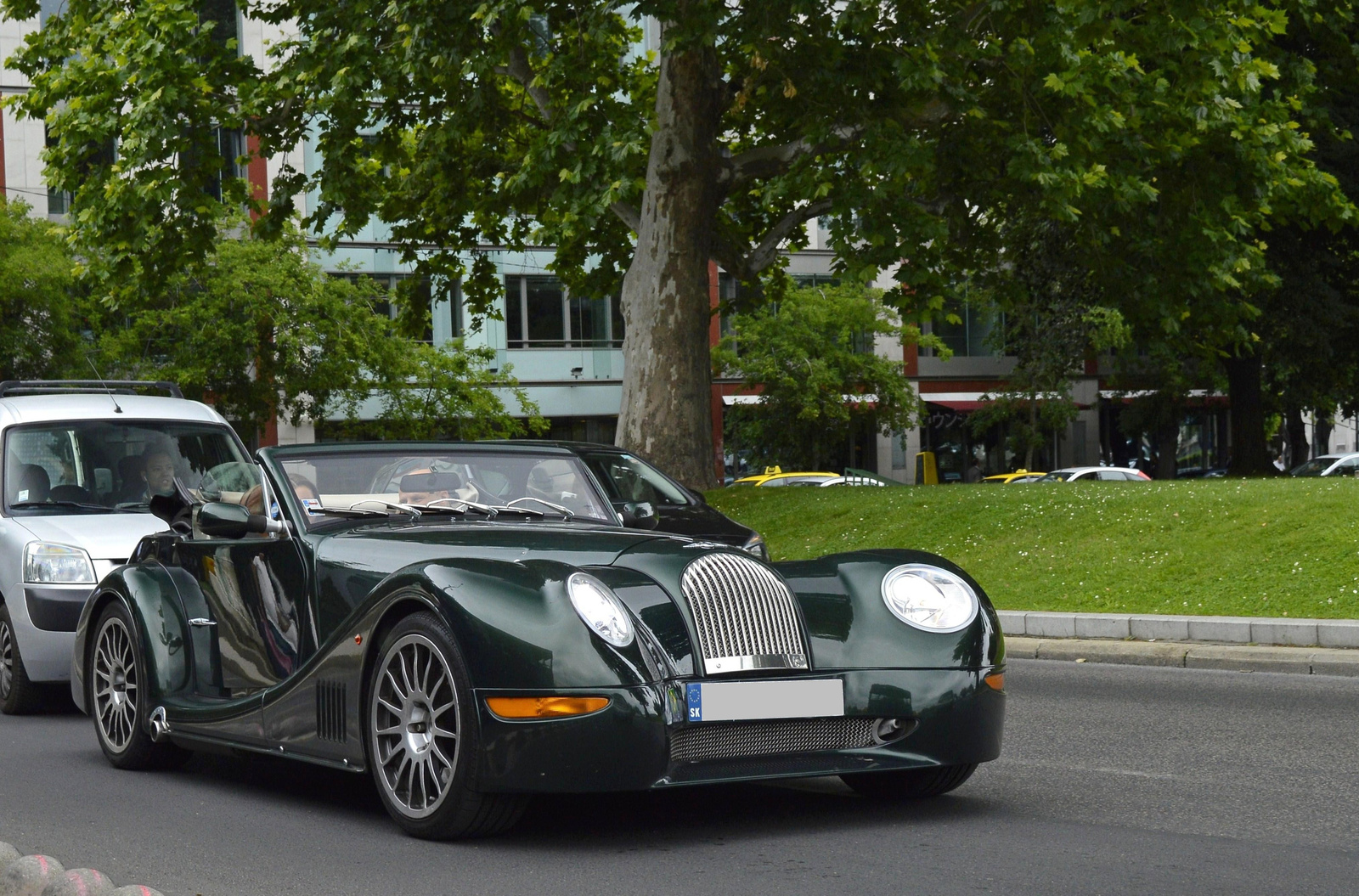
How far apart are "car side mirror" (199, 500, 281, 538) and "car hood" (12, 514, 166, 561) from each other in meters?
3.10

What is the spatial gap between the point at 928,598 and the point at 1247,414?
29.1m

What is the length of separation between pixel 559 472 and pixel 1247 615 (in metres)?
7.38

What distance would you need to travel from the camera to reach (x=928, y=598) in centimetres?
597

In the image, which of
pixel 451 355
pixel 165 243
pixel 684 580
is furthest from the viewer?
pixel 451 355

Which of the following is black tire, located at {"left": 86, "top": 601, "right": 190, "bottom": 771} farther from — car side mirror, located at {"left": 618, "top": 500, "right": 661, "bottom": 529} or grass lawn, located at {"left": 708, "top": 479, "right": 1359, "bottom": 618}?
grass lawn, located at {"left": 708, "top": 479, "right": 1359, "bottom": 618}

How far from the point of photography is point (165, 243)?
69.6ft

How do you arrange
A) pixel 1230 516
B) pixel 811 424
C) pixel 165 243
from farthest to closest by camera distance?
pixel 811 424 < pixel 165 243 < pixel 1230 516

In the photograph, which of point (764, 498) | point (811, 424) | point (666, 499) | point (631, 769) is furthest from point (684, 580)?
point (811, 424)

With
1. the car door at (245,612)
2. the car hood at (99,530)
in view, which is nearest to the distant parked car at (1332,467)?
the car hood at (99,530)

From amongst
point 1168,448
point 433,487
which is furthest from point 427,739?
point 1168,448

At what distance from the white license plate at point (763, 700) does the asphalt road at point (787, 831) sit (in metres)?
0.44

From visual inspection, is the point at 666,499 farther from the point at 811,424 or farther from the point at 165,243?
the point at 811,424

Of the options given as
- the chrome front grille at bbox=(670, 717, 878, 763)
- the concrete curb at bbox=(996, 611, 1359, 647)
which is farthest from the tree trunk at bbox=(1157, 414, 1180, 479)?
the chrome front grille at bbox=(670, 717, 878, 763)

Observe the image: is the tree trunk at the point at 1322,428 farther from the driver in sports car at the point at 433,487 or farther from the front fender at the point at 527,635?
the front fender at the point at 527,635
